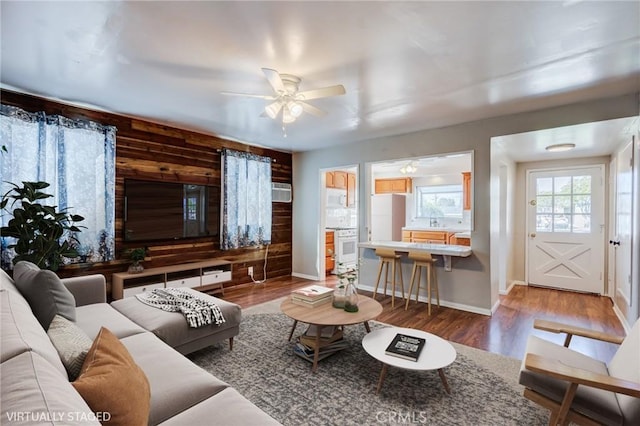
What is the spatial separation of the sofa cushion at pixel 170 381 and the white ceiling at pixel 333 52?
6.65 feet

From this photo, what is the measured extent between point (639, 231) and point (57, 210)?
5773 millimetres

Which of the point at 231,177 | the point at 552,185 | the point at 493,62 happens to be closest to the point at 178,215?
the point at 231,177

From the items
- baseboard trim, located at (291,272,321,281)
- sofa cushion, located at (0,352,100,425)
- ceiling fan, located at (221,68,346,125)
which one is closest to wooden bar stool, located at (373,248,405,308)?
baseboard trim, located at (291,272,321,281)

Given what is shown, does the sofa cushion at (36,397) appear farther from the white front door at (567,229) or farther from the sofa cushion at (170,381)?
the white front door at (567,229)

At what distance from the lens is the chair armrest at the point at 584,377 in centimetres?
133

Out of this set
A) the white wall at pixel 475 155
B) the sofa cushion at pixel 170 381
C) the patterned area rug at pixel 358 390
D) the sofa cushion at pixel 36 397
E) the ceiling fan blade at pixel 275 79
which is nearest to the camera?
the sofa cushion at pixel 36 397

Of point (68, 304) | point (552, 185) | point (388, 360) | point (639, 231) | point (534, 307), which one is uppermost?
point (552, 185)

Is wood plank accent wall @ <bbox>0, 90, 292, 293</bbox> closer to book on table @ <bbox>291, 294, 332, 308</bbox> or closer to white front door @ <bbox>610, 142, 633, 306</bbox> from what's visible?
book on table @ <bbox>291, 294, 332, 308</bbox>

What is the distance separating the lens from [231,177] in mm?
4824

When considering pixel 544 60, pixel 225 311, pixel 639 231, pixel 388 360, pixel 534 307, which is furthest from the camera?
pixel 534 307

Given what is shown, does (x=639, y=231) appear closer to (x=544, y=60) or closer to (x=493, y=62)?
(x=544, y=60)

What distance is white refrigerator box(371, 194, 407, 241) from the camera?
7.08 metres

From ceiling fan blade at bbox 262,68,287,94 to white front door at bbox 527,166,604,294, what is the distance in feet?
16.0

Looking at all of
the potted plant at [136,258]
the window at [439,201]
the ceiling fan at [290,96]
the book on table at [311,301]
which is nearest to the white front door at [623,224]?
the window at [439,201]
